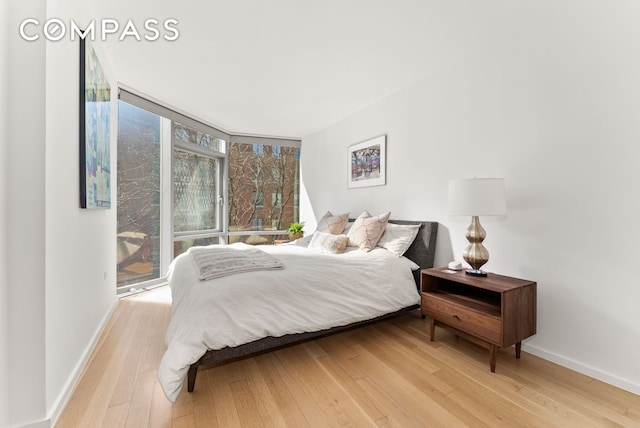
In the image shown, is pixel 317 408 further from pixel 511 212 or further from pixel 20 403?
pixel 511 212

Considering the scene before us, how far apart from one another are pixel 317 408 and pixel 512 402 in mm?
1112

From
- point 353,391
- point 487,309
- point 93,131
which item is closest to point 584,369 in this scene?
point 487,309

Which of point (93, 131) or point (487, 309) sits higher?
point (93, 131)

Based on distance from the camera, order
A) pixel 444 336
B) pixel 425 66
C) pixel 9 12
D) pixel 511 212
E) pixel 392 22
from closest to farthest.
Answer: pixel 9 12 < pixel 392 22 < pixel 511 212 < pixel 444 336 < pixel 425 66

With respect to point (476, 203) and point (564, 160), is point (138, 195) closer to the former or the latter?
point (476, 203)

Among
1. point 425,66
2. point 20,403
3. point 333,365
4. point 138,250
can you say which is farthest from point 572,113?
point 138,250

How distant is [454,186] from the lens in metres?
2.17

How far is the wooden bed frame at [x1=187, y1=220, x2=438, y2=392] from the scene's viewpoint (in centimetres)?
165

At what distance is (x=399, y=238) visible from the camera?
2.89 metres

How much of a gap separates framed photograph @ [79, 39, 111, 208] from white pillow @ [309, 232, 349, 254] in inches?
80.6

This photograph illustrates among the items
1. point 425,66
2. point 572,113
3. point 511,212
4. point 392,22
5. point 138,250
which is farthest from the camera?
point 138,250

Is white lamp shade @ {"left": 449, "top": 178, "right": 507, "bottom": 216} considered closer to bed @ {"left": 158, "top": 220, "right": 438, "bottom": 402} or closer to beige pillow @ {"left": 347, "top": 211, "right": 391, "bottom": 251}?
bed @ {"left": 158, "top": 220, "right": 438, "bottom": 402}

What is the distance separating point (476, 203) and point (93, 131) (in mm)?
2871

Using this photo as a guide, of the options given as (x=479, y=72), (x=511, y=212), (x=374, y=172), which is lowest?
(x=511, y=212)
